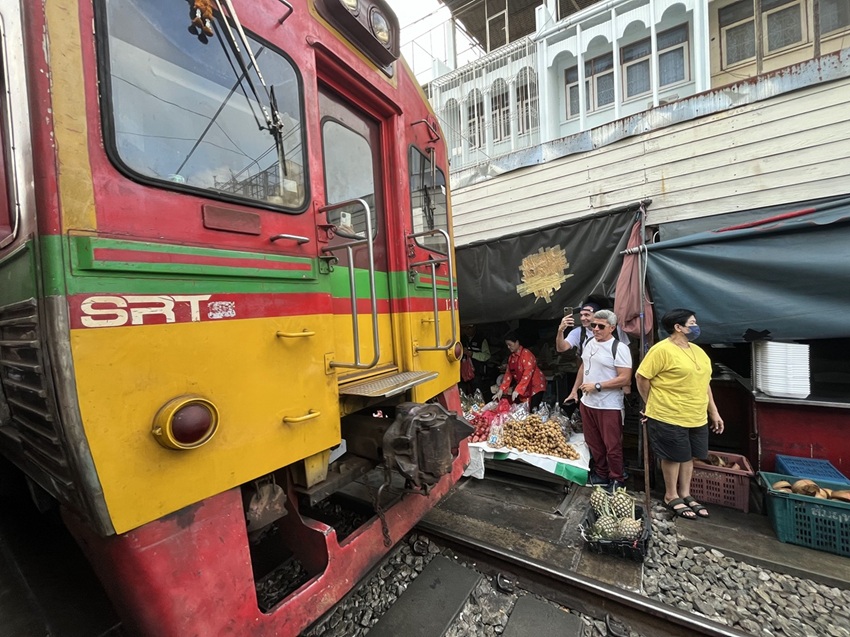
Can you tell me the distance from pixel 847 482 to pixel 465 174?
18.9 ft

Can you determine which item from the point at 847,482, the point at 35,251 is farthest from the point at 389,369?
the point at 847,482

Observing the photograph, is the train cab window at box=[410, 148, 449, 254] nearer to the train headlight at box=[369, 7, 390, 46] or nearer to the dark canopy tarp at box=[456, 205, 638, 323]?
the train headlight at box=[369, 7, 390, 46]

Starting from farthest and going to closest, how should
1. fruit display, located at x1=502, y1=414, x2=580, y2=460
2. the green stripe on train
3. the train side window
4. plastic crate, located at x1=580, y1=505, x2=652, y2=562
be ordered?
fruit display, located at x1=502, y1=414, x2=580, y2=460 → plastic crate, located at x1=580, y1=505, x2=652, y2=562 → the train side window → the green stripe on train

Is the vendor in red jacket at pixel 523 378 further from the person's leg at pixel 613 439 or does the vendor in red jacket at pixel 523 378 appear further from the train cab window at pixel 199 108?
the train cab window at pixel 199 108

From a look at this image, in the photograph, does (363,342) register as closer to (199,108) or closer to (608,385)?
(199,108)

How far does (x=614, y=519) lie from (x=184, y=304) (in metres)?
3.41

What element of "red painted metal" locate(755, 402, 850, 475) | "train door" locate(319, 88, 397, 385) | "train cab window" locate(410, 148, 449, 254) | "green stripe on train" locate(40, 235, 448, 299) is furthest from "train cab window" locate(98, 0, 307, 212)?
"red painted metal" locate(755, 402, 850, 475)

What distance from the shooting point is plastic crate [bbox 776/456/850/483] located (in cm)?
332

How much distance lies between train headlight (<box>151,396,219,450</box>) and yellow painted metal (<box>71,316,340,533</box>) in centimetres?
3

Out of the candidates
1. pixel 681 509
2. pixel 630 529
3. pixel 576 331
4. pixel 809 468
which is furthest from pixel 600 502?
pixel 576 331

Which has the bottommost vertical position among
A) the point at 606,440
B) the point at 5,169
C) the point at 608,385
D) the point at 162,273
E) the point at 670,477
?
the point at 670,477

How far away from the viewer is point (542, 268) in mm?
5156

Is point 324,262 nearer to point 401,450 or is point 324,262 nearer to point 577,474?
point 401,450

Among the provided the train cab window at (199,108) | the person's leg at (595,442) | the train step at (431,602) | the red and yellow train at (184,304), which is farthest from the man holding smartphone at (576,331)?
the train cab window at (199,108)
